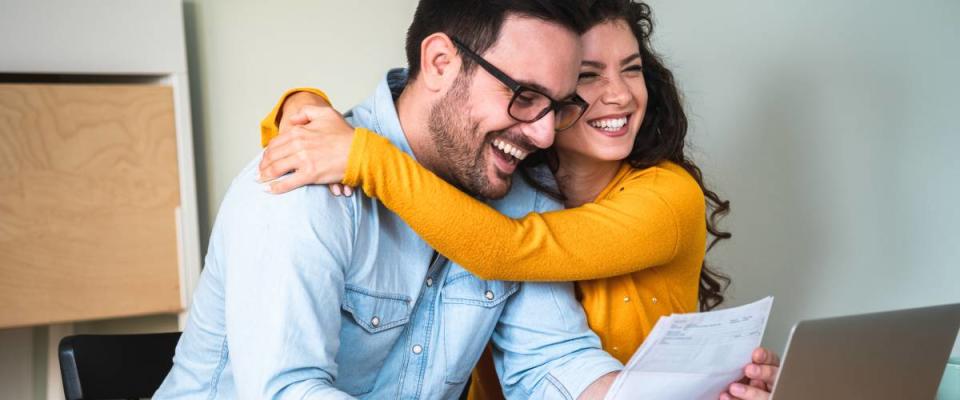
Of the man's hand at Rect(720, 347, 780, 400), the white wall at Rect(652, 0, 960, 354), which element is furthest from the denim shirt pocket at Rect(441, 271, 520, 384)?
the white wall at Rect(652, 0, 960, 354)

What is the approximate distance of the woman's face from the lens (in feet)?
5.69

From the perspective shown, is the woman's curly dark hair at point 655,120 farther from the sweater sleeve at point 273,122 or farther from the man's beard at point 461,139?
the sweater sleeve at point 273,122

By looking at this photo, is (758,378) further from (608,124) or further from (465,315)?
(608,124)

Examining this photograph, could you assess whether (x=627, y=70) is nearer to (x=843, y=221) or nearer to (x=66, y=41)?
(x=843, y=221)

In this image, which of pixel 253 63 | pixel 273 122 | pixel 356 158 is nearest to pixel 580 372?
pixel 356 158

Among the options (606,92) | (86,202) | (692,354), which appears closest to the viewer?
(692,354)

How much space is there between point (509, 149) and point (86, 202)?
1.57 meters

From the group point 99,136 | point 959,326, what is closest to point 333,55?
point 99,136

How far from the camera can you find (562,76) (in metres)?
1.50

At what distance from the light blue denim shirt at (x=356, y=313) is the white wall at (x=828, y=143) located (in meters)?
0.96

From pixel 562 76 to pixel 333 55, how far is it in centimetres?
193

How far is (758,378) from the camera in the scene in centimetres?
132

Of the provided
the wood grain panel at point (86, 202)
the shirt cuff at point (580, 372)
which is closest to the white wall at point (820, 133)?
the wood grain panel at point (86, 202)

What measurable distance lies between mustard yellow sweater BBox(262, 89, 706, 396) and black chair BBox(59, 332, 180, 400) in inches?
16.4
